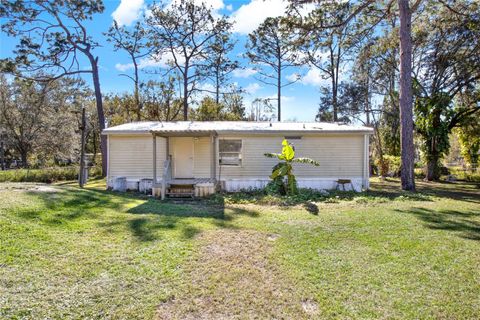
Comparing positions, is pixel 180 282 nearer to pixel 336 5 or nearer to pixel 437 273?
pixel 437 273

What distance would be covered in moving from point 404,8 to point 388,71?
33.1 ft

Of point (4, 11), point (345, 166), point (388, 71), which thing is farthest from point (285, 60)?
point (4, 11)

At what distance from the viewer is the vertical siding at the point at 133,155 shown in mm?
12836

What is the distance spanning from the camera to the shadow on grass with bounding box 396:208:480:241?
631 centimetres

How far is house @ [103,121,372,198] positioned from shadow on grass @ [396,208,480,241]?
445 centimetres

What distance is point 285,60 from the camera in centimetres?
2486

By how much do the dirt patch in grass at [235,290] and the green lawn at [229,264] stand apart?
15 mm

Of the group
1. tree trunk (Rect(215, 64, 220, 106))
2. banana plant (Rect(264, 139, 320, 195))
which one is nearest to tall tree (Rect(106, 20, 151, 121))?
tree trunk (Rect(215, 64, 220, 106))

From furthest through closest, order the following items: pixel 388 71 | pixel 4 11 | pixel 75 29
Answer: pixel 388 71, pixel 75 29, pixel 4 11

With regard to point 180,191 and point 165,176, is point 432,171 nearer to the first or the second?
point 180,191

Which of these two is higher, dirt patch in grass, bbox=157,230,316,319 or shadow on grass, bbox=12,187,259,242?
shadow on grass, bbox=12,187,259,242

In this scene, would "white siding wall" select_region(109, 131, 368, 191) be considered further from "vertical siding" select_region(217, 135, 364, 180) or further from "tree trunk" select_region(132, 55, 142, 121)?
"tree trunk" select_region(132, 55, 142, 121)

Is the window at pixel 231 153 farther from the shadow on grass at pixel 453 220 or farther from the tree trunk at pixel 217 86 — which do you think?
the tree trunk at pixel 217 86

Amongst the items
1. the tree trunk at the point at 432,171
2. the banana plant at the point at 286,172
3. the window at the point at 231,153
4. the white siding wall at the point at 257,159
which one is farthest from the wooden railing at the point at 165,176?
the tree trunk at the point at 432,171
